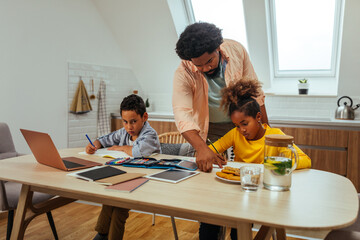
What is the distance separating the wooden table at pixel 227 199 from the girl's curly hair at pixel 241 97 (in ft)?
1.32

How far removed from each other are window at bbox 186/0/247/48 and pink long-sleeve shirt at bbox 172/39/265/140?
2.06m

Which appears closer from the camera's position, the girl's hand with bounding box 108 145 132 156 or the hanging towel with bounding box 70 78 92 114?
the girl's hand with bounding box 108 145 132 156

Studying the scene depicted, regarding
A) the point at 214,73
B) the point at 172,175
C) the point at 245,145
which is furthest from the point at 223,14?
the point at 172,175

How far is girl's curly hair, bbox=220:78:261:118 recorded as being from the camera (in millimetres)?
1726

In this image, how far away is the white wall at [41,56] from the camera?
9.54 feet

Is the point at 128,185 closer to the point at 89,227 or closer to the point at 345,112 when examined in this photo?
the point at 89,227

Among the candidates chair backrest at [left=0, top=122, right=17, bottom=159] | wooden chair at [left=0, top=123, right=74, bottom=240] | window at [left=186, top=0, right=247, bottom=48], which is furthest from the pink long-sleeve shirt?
window at [left=186, top=0, right=247, bottom=48]

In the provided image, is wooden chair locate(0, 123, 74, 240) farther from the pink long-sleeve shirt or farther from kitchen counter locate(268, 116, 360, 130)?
kitchen counter locate(268, 116, 360, 130)

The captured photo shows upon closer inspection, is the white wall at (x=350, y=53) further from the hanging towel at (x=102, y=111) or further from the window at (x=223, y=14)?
the hanging towel at (x=102, y=111)

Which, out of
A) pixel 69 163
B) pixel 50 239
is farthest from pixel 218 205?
pixel 50 239

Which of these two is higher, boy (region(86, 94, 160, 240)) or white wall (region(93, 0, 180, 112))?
white wall (region(93, 0, 180, 112))

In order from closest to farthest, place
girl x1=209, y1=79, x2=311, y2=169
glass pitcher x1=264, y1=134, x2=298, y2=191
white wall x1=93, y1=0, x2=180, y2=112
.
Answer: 1. glass pitcher x1=264, y1=134, x2=298, y2=191
2. girl x1=209, y1=79, x2=311, y2=169
3. white wall x1=93, y1=0, x2=180, y2=112

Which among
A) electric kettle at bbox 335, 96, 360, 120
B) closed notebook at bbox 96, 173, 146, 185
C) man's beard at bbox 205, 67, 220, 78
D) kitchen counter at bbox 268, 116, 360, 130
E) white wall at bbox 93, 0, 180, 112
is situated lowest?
closed notebook at bbox 96, 173, 146, 185

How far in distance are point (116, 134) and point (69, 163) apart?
61cm
